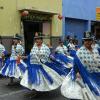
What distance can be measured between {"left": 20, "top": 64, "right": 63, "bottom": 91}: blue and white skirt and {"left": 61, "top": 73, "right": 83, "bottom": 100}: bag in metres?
2.41

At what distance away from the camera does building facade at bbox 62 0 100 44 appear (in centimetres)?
2677

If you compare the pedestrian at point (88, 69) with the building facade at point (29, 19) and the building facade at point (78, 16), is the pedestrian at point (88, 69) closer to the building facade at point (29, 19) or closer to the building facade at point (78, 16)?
the building facade at point (29, 19)

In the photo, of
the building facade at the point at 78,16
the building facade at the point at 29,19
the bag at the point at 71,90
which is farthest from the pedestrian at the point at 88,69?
the building facade at the point at 78,16

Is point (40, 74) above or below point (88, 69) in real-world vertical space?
below

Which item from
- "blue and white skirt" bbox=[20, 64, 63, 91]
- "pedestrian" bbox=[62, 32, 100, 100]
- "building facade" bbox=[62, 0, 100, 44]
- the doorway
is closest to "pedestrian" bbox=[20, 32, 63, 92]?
"blue and white skirt" bbox=[20, 64, 63, 91]

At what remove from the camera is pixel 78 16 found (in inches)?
1107

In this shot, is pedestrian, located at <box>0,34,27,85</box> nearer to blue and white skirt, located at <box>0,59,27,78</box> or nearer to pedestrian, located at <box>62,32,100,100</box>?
blue and white skirt, located at <box>0,59,27,78</box>

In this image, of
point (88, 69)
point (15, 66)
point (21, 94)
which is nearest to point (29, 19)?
point (15, 66)

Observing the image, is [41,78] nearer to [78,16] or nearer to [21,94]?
[21,94]

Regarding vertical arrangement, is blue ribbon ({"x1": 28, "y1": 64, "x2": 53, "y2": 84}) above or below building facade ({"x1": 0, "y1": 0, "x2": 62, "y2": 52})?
below

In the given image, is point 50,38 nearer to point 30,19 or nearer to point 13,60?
point 30,19

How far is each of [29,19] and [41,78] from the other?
12.4 meters

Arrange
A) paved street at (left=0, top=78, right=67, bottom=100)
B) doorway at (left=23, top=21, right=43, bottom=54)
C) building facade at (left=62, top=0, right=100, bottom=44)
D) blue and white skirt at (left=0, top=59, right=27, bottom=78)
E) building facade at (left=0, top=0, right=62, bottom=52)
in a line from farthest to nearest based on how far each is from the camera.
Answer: building facade at (left=62, top=0, right=100, bottom=44) → doorway at (left=23, top=21, right=43, bottom=54) → building facade at (left=0, top=0, right=62, bottom=52) → blue and white skirt at (left=0, top=59, right=27, bottom=78) → paved street at (left=0, top=78, right=67, bottom=100)

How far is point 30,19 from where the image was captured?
22.5m
